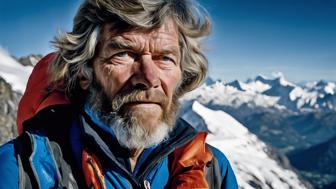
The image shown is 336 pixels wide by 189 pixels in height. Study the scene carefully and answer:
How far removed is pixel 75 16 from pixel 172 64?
119 cm

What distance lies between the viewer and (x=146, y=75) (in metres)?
Answer: 3.96

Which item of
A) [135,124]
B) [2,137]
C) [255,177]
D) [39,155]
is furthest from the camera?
[255,177]

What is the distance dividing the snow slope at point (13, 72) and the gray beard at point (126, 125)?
118 m

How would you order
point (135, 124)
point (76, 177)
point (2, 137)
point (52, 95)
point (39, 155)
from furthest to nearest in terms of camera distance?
point (2, 137), point (52, 95), point (135, 124), point (76, 177), point (39, 155)

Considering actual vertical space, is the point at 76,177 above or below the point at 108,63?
below

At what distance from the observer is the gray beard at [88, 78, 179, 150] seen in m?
4.02

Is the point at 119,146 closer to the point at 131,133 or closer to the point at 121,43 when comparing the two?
the point at 131,133

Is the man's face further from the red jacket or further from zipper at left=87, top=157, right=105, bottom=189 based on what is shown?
zipper at left=87, top=157, right=105, bottom=189

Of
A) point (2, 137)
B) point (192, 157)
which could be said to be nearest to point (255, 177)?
point (2, 137)

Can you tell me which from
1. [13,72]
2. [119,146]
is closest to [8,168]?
[119,146]

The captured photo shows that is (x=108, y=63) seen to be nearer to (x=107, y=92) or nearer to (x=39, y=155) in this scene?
(x=107, y=92)

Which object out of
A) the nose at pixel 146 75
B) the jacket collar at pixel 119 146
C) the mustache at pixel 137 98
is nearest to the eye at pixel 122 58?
the nose at pixel 146 75

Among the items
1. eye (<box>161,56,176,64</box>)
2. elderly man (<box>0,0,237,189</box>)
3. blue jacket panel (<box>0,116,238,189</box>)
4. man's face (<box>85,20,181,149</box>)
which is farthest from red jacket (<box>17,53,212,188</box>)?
eye (<box>161,56,176,64</box>)

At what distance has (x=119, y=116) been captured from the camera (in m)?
4.05
